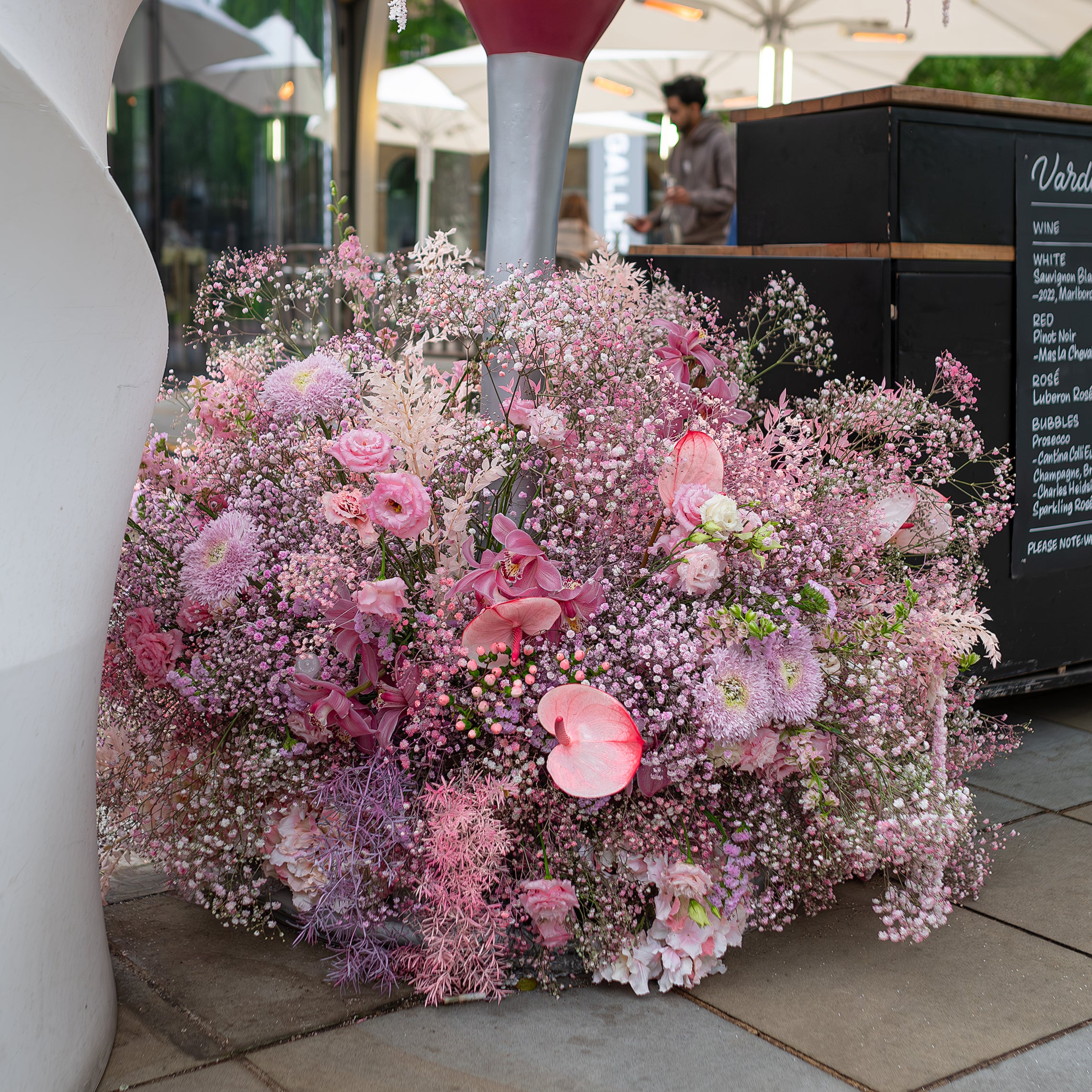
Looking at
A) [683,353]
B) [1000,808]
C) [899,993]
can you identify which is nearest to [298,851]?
[899,993]

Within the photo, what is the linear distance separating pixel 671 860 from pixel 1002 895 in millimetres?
942

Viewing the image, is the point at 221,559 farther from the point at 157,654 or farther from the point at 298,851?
the point at 298,851

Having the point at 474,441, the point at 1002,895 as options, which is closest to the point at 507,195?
the point at 474,441

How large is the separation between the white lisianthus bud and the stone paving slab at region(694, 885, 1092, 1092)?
0.92 meters

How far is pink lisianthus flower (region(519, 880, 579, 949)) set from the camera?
241 centimetres

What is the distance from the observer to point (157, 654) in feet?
8.79

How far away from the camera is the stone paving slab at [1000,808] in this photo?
3391mm

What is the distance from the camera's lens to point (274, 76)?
504 inches

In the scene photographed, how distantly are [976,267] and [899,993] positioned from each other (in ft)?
7.17

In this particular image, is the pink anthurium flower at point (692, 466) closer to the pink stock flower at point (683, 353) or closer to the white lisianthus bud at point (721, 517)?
the white lisianthus bud at point (721, 517)

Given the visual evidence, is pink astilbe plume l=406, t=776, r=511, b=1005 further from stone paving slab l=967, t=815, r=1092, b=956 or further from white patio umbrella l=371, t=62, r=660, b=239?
white patio umbrella l=371, t=62, r=660, b=239

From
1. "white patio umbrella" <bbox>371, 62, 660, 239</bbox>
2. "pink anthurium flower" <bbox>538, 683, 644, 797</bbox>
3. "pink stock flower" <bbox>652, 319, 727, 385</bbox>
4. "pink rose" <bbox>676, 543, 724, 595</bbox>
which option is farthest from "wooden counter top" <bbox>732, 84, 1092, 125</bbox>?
"white patio umbrella" <bbox>371, 62, 660, 239</bbox>

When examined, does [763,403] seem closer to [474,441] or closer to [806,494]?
[806,494]

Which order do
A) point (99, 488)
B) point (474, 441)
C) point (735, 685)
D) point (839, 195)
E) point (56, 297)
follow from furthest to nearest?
point (839, 195), point (474, 441), point (735, 685), point (99, 488), point (56, 297)
